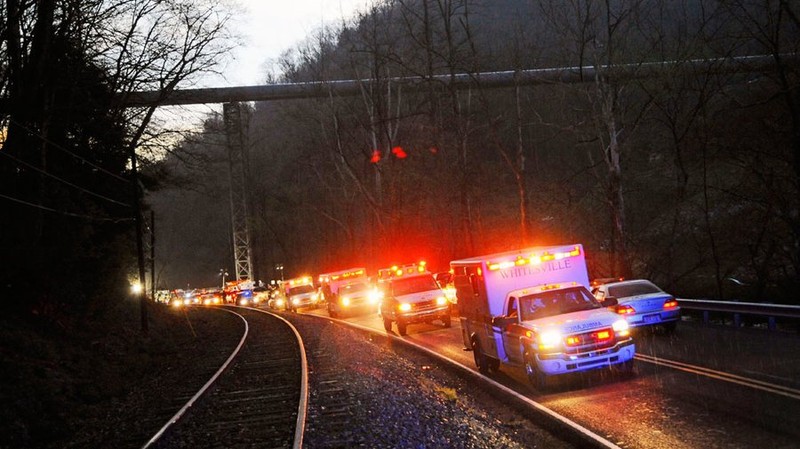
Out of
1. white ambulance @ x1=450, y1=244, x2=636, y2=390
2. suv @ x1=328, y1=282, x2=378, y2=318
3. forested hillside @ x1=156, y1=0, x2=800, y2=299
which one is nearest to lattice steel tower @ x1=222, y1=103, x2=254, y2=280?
forested hillside @ x1=156, y1=0, x2=800, y2=299

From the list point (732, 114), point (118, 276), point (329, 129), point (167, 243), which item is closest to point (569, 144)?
point (329, 129)

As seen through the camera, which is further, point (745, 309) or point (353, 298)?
point (353, 298)

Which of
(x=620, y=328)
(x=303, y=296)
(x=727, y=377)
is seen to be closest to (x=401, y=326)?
(x=620, y=328)

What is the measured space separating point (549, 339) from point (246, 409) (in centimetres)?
542

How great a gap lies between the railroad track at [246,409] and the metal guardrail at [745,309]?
10644mm

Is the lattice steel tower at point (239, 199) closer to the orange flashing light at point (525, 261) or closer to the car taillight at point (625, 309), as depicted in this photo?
the car taillight at point (625, 309)

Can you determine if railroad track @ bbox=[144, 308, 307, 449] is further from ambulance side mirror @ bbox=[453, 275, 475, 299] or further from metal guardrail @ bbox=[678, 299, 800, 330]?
metal guardrail @ bbox=[678, 299, 800, 330]

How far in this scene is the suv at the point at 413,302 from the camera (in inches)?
909

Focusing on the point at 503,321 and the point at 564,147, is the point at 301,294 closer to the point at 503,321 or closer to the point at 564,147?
the point at 503,321

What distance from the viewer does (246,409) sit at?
1192 centimetres

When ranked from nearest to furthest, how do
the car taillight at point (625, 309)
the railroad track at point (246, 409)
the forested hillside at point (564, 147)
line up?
the railroad track at point (246, 409) → the car taillight at point (625, 309) → the forested hillside at point (564, 147)

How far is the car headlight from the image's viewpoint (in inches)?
427

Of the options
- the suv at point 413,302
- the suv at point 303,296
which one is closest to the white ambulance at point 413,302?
the suv at point 413,302

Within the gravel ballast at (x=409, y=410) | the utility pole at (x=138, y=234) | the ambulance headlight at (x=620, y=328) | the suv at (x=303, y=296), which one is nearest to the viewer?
the gravel ballast at (x=409, y=410)
